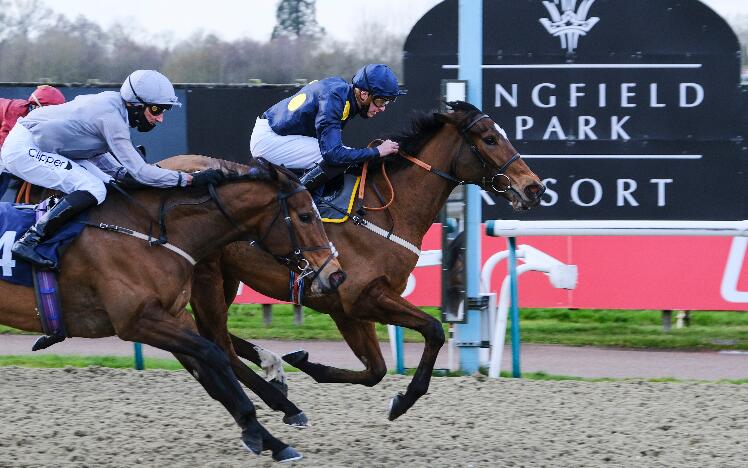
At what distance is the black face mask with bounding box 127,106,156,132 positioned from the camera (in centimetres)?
576

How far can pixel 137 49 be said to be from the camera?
1075 cm

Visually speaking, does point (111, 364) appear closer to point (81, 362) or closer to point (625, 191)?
point (81, 362)

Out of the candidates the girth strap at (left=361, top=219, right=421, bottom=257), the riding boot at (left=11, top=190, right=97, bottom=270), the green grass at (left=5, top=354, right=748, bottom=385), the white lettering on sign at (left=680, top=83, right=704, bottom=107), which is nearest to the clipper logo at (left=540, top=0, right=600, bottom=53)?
the white lettering on sign at (left=680, top=83, right=704, bottom=107)

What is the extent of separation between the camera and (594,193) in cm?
948

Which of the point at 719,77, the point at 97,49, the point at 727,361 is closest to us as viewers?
the point at 727,361

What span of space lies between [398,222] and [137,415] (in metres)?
1.73

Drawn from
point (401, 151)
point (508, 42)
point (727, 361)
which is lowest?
point (727, 361)

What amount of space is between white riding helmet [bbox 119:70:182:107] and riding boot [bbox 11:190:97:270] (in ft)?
1.69

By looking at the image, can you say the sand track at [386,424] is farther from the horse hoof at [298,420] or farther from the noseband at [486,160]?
the noseband at [486,160]

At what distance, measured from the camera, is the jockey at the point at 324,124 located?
6.46 m

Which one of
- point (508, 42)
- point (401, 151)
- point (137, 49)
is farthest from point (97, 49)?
point (401, 151)

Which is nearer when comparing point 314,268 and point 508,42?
point 314,268

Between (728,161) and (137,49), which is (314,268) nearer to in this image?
(728,161)

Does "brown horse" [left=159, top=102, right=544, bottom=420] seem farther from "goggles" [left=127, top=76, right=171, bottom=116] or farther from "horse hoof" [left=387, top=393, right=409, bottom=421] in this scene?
"goggles" [left=127, top=76, right=171, bottom=116]
